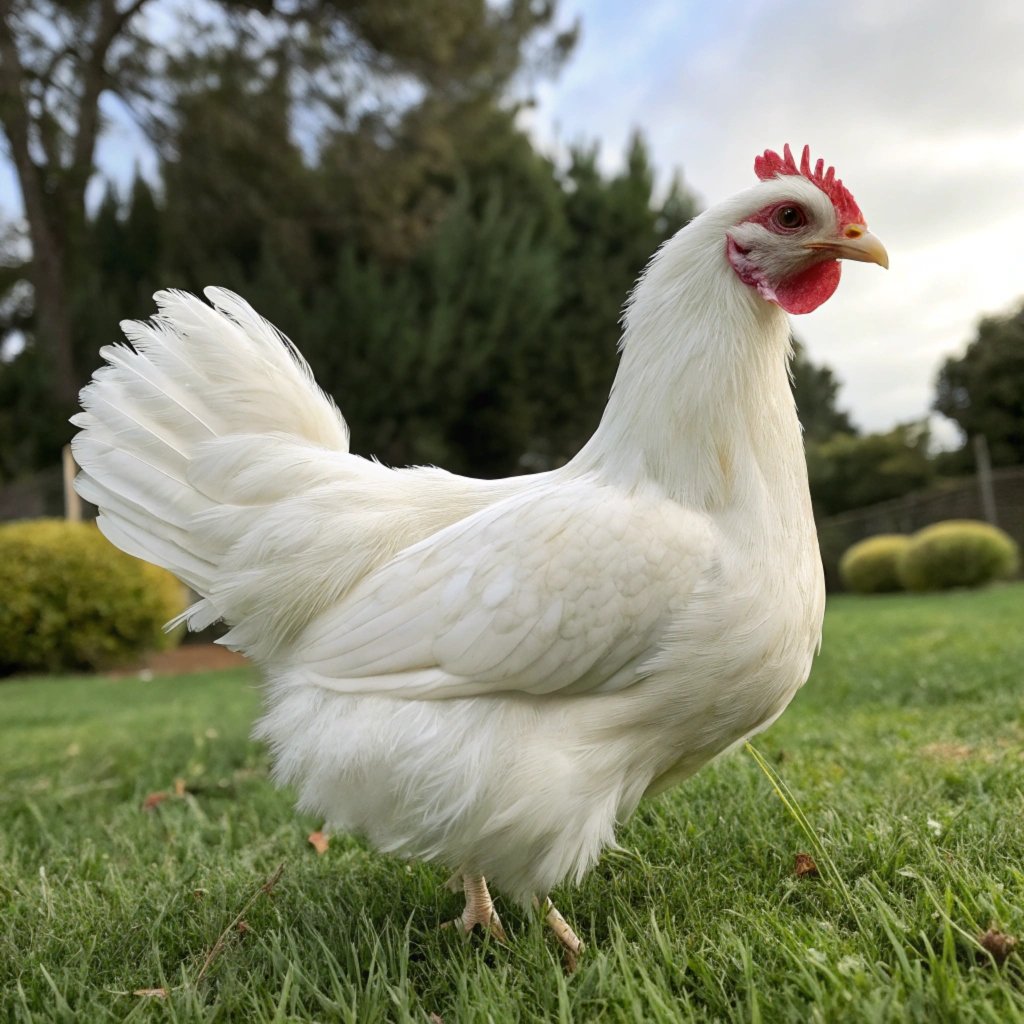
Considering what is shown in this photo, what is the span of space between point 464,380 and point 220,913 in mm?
14710

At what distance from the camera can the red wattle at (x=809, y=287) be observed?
2270 mm

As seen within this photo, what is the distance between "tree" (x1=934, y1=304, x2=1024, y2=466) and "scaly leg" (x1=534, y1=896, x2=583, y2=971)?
2726 cm

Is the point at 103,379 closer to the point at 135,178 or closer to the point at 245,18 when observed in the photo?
the point at 245,18

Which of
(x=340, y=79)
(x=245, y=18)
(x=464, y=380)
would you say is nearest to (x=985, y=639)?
(x=464, y=380)

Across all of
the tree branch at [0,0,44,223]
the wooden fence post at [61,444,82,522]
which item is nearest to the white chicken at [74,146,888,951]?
the wooden fence post at [61,444,82,522]

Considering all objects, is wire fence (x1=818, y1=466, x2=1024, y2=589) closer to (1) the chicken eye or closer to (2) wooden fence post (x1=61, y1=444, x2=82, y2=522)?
(2) wooden fence post (x1=61, y1=444, x2=82, y2=522)

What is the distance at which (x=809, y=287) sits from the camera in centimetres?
231

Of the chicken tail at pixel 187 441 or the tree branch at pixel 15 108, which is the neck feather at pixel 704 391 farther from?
the tree branch at pixel 15 108

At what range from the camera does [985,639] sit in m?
6.99

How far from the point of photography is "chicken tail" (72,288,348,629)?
2.47 metres

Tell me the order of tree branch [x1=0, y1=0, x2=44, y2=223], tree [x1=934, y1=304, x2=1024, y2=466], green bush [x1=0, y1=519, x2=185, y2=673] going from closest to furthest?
1. green bush [x1=0, y1=519, x2=185, y2=673]
2. tree branch [x1=0, y1=0, x2=44, y2=223]
3. tree [x1=934, y1=304, x2=1024, y2=466]

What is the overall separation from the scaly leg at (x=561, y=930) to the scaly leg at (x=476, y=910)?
0.55ft

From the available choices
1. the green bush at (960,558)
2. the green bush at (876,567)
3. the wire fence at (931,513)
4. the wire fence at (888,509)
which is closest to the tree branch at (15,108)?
the wire fence at (888,509)

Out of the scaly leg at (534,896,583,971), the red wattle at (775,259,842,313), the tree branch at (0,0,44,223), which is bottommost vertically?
the scaly leg at (534,896,583,971)
